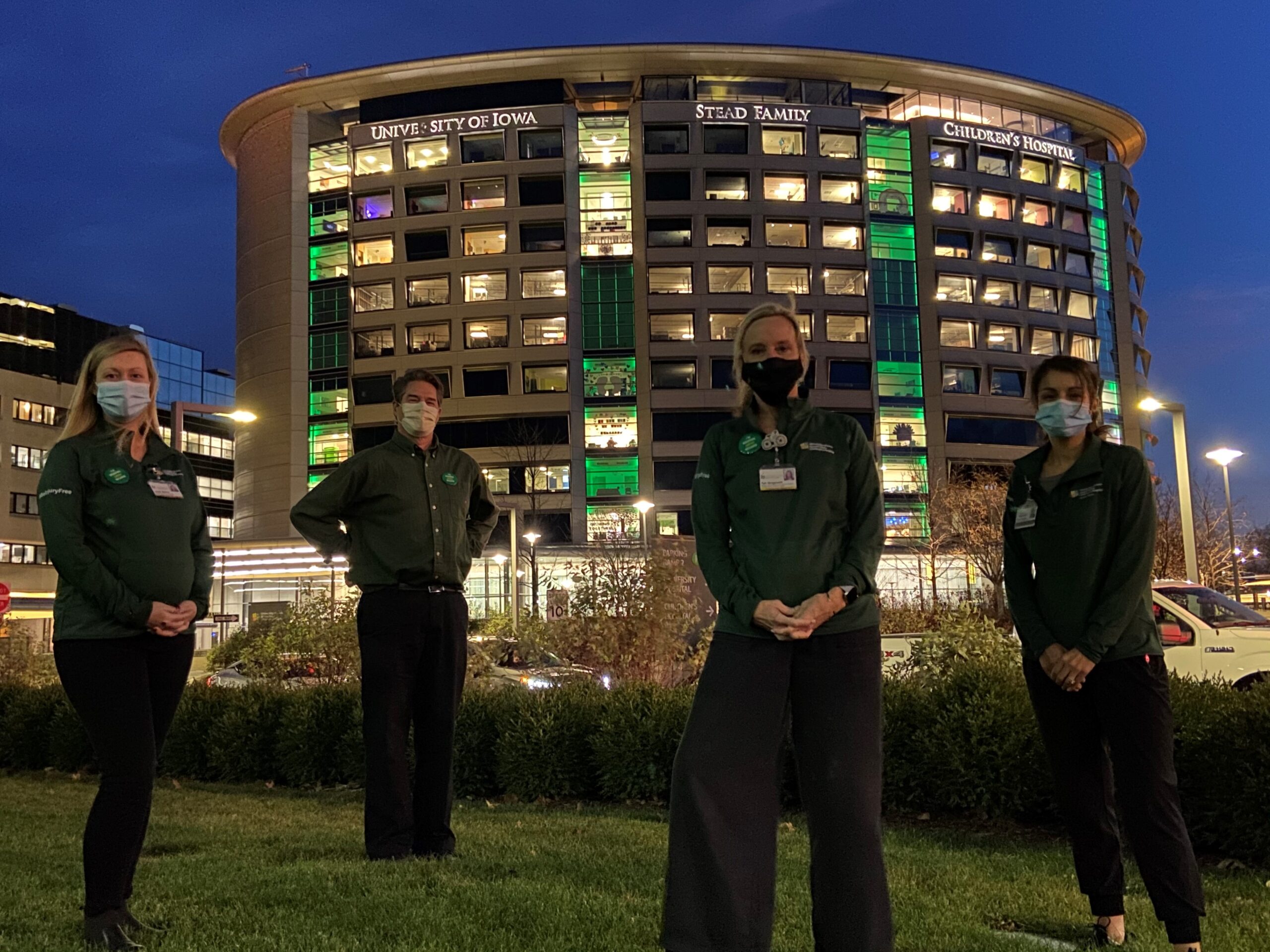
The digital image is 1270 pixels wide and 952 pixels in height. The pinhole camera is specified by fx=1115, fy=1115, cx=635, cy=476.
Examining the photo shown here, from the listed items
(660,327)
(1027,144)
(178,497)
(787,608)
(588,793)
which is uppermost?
(1027,144)

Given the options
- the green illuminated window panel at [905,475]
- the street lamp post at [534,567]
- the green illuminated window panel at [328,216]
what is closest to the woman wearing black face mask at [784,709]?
the street lamp post at [534,567]

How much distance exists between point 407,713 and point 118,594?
2.13m

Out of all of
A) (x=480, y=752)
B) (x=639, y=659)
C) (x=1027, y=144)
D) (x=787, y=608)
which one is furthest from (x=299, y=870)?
(x=1027, y=144)

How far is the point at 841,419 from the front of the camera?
3713 mm

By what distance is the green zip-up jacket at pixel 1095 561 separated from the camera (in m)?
4.14

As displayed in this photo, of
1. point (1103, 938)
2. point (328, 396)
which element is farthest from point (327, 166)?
point (1103, 938)

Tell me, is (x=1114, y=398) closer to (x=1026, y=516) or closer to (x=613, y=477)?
(x=613, y=477)

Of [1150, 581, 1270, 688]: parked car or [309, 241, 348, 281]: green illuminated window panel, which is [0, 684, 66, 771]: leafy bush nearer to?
[1150, 581, 1270, 688]: parked car

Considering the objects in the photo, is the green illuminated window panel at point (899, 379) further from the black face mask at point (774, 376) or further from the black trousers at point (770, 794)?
the black trousers at point (770, 794)

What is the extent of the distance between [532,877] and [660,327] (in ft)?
217

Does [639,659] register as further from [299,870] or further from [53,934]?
[53,934]

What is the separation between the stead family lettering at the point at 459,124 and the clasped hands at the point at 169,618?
70.1 metres

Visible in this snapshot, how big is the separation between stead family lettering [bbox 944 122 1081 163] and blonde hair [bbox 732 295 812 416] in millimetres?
75444

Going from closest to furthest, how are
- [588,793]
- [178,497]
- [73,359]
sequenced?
[178,497], [588,793], [73,359]
